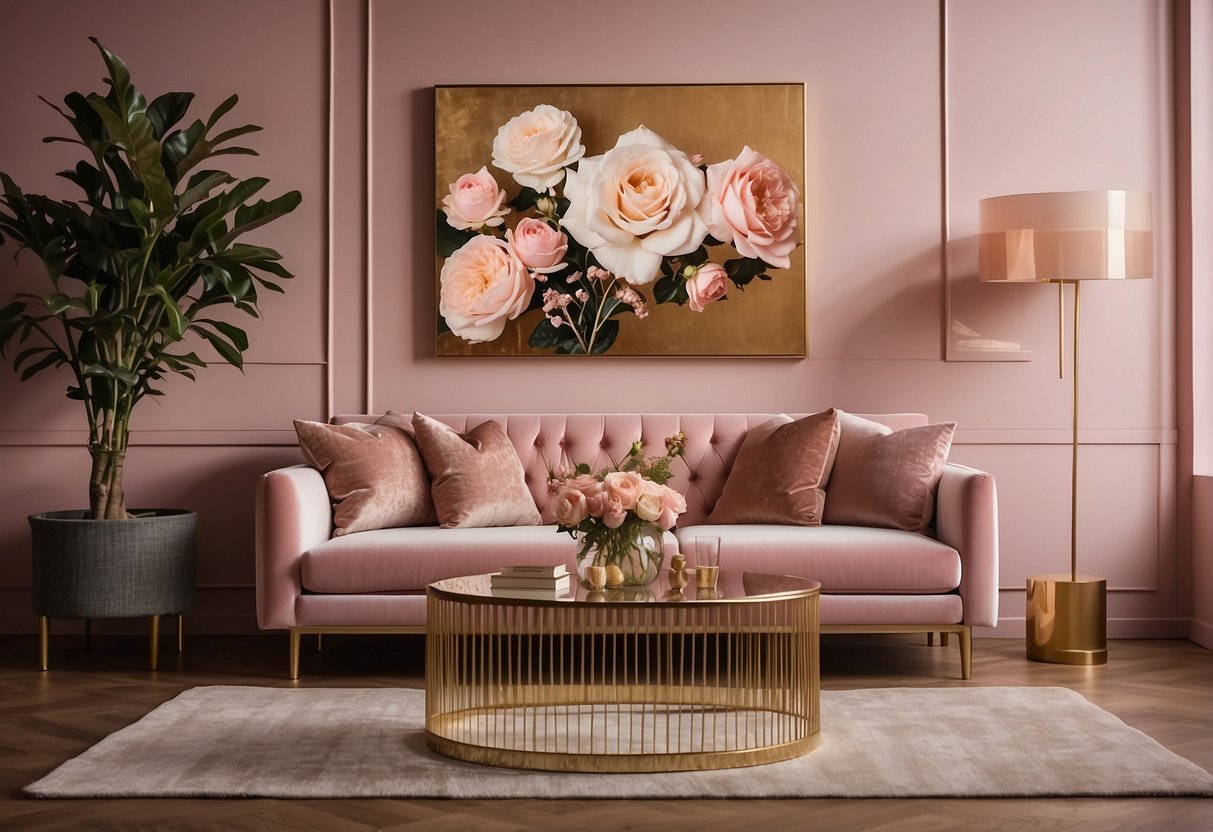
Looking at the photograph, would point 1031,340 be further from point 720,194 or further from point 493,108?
point 493,108

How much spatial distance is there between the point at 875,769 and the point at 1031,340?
2.39 meters

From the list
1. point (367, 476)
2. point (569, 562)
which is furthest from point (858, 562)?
point (367, 476)

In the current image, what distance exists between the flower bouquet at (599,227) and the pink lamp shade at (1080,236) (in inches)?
32.7

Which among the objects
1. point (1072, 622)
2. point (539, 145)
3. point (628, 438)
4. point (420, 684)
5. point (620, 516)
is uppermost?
point (539, 145)

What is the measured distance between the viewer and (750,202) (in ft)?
15.1

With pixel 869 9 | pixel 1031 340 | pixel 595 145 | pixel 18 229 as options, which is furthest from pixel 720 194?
pixel 18 229

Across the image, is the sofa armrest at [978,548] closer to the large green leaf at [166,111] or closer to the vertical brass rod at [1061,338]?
the vertical brass rod at [1061,338]

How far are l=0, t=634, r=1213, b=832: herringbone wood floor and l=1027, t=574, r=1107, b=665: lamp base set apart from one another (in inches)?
2.7

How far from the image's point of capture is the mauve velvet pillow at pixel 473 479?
4.04 m

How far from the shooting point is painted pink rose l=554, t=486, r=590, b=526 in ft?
9.58

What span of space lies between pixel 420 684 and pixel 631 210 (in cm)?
188

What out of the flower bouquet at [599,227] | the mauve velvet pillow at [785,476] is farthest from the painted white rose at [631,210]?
the mauve velvet pillow at [785,476]

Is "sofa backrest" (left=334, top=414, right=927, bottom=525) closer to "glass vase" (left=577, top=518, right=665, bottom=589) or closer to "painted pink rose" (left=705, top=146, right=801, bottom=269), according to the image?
"painted pink rose" (left=705, top=146, right=801, bottom=269)

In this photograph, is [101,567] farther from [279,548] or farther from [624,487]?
[624,487]
